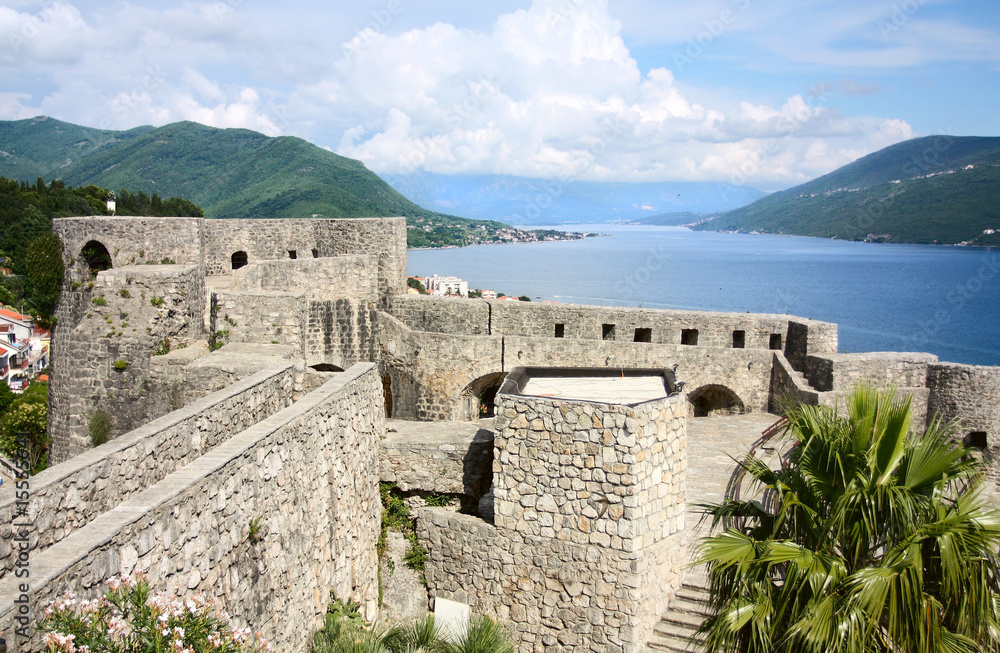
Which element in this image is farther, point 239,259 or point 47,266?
point 239,259

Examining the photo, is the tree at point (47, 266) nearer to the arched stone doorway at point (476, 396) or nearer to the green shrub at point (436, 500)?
the arched stone doorway at point (476, 396)

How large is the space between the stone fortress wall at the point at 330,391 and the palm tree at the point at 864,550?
8.99 feet

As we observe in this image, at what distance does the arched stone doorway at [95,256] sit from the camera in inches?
626

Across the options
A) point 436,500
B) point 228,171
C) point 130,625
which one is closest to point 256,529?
point 130,625

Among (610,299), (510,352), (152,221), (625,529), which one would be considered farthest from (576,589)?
(610,299)

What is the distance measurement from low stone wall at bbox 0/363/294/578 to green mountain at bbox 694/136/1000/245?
132 m

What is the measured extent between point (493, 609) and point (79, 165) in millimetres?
109783

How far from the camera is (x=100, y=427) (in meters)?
13.1

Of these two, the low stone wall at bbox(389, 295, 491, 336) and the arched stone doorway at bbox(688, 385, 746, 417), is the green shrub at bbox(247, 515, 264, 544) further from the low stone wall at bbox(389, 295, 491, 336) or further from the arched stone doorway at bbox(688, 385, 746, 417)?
the arched stone doorway at bbox(688, 385, 746, 417)

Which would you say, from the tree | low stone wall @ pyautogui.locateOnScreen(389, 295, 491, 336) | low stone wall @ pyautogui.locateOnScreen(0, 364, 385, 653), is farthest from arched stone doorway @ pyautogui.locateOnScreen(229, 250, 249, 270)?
low stone wall @ pyautogui.locateOnScreen(0, 364, 385, 653)

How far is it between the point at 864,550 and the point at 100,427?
39.1 ft

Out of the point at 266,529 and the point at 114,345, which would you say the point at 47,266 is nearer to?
the point at 114,345

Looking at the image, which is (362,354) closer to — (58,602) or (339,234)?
(339,234)

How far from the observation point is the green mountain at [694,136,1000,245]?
120 meters
